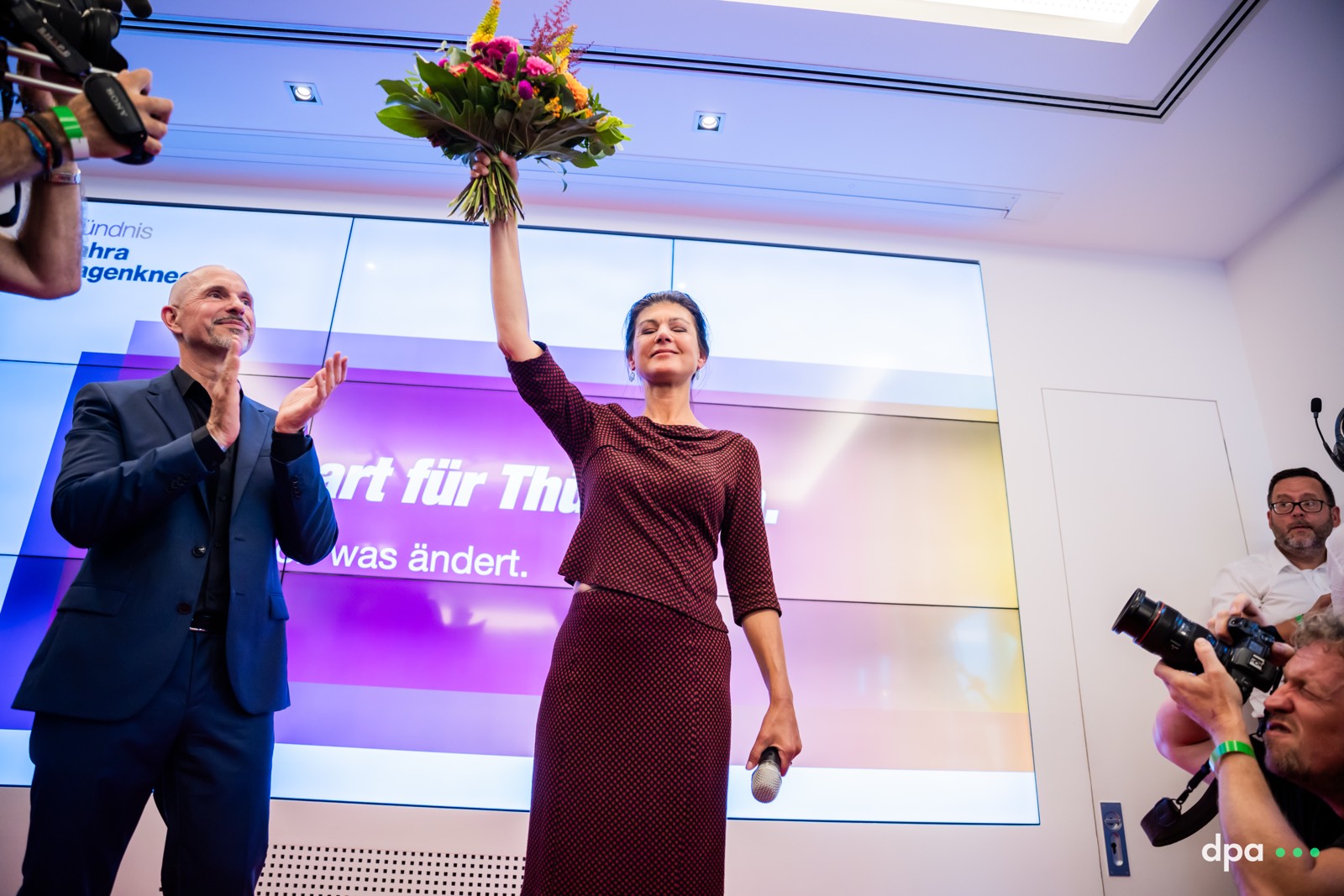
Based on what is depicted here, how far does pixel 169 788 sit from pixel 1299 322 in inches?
173

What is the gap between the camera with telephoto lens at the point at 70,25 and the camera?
3.66 feet

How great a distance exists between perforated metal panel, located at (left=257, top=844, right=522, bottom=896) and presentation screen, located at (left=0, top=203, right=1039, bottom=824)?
18 cm

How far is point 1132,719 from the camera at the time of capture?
308 centimetres

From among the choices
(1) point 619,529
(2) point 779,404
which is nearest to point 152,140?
(1) point 619,529

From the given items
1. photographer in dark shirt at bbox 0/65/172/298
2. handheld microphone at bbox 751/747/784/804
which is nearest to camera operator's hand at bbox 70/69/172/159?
photographer in dark shirt at bbox 0/65/172/298

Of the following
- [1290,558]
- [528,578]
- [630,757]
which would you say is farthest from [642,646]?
[1290,558]

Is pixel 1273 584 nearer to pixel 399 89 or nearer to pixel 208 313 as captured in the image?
pixel 399 89

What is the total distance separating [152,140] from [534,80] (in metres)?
0.74

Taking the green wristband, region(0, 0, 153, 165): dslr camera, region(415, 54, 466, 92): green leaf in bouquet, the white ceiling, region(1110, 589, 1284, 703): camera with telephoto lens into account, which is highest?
the white ceiling

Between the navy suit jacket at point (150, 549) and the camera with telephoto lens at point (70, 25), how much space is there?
2.46 ft

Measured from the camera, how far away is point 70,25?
1.20m

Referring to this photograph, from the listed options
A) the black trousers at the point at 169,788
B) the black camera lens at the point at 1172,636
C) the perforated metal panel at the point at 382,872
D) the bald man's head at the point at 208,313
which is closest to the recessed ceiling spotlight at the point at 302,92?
the bald man's head at the point at 208,313

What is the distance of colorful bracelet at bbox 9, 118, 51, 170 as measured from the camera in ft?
3.63

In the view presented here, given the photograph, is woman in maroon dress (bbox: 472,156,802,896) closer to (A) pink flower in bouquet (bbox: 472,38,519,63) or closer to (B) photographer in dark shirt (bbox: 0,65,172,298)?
(A) pink flower in bouquet (bbox: 472,38,519,63)
